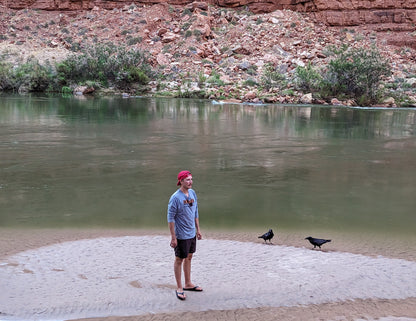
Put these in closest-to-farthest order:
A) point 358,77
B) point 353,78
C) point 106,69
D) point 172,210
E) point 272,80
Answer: point 172,210
point 358,77
point 353,78
point 272,80
point 106,69

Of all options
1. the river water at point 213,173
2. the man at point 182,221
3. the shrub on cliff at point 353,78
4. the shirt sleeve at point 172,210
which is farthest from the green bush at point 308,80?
the shirt sleeve at point 172,210

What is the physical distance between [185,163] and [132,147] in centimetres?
312

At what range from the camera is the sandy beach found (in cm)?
461

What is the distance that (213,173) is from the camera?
11.7m

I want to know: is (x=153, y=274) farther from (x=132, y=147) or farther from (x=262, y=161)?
(x=132, y=147)

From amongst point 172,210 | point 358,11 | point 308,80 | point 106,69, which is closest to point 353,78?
point 308,80

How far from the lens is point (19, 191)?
9.73 metres

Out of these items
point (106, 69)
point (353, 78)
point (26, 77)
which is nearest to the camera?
point (353, 78)

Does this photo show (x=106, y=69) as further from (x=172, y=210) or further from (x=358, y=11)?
(x=172, y=210)

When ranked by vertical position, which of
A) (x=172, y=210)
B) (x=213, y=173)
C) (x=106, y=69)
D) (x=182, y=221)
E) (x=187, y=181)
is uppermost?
(x=106, y=69)

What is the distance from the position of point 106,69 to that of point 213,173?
111 feet

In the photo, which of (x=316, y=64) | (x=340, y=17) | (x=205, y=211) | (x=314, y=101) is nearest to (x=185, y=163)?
(x=205, y=211)

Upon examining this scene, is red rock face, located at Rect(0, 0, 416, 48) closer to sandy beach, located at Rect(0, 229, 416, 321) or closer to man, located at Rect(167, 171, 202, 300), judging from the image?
sandy beach, located at Rect(0, 229, 416, 321)

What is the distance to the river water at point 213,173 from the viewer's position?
8.36m
